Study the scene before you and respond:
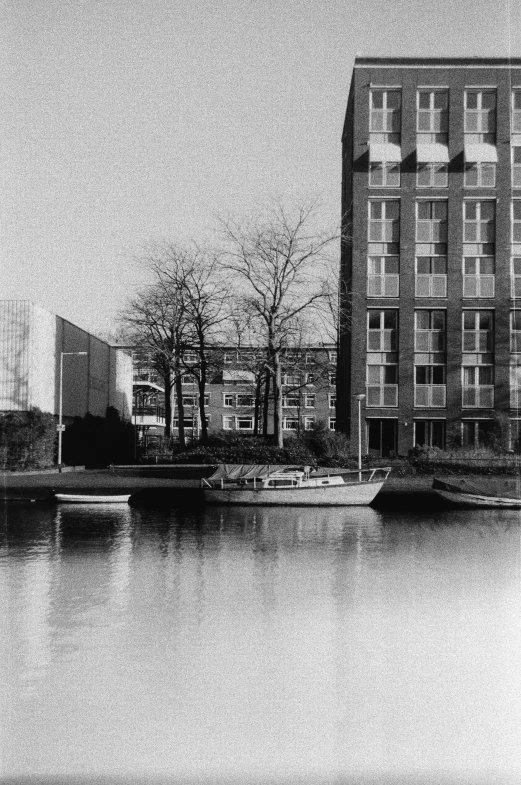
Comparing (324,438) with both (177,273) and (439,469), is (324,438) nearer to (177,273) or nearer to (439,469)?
(439,469)

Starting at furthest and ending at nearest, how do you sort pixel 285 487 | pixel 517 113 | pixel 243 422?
1. pixel 243 422
2. pixel 517 113
3. pixel 285 487

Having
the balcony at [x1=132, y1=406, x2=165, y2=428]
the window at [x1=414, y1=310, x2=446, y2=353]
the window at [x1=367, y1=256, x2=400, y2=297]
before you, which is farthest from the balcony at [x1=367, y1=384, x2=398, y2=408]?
the balcony at [x1=132, y1=406, x2=165, y2=428]

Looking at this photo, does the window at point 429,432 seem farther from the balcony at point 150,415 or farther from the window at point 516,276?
the balcony at point 150,415

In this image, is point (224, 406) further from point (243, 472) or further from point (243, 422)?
point (243, 472)

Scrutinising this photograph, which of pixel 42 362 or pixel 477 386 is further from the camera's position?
pixel 42 362

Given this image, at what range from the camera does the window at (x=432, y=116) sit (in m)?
39.1

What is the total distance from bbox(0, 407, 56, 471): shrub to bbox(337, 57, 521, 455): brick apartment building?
46.7ft

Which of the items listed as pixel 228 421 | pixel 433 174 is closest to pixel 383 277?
pixel 433 174

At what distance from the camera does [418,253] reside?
40031 mm

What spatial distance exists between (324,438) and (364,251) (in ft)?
30.9

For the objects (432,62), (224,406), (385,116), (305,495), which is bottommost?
(305,495)

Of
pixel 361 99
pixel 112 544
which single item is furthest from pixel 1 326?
pixel 112 544

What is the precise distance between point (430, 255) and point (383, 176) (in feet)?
13.5

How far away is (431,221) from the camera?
39.9 meters
